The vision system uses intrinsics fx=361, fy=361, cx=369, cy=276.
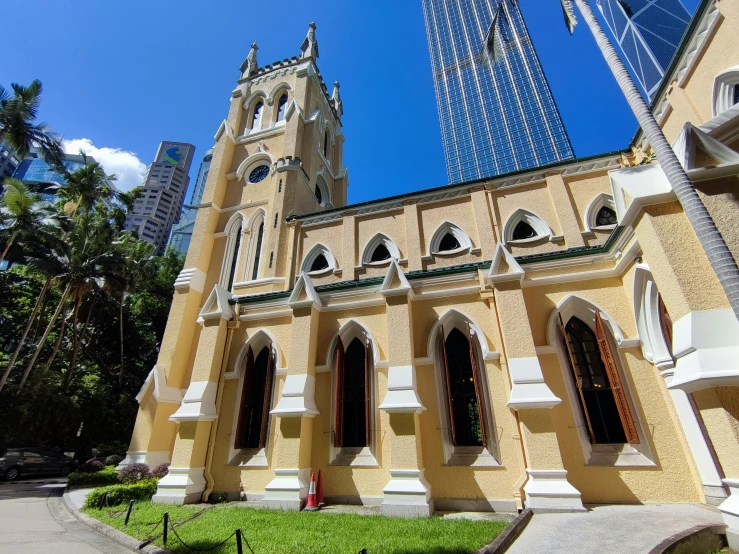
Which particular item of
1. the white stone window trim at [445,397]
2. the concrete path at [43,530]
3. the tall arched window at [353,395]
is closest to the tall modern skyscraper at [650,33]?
the white stone window trim at [445,397]

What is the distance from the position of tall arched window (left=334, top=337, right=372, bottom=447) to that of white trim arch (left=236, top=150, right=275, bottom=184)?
37.5ft

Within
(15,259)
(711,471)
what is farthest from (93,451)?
(711,471)

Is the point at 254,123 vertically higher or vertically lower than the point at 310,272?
higher

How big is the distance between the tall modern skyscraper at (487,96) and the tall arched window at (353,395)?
30.4 ft

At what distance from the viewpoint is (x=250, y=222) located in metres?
16.0

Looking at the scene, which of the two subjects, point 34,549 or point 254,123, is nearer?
point 34,549

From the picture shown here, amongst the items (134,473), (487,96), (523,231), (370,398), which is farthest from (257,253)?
(487,96)

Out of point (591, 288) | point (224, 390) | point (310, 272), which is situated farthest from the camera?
point (310, 272)

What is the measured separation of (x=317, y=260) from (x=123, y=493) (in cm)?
896

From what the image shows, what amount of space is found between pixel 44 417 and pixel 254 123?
18079mm

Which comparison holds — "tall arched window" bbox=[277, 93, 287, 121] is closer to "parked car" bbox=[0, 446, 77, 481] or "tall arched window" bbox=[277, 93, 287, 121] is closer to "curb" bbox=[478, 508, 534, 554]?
"curb" bbox=[478, 508, 534, 554]

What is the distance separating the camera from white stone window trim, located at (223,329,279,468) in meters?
9.65

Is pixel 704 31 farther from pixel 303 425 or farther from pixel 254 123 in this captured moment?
pixel 254 123

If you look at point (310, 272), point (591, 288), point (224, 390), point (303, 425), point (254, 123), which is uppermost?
point (254, 123)
